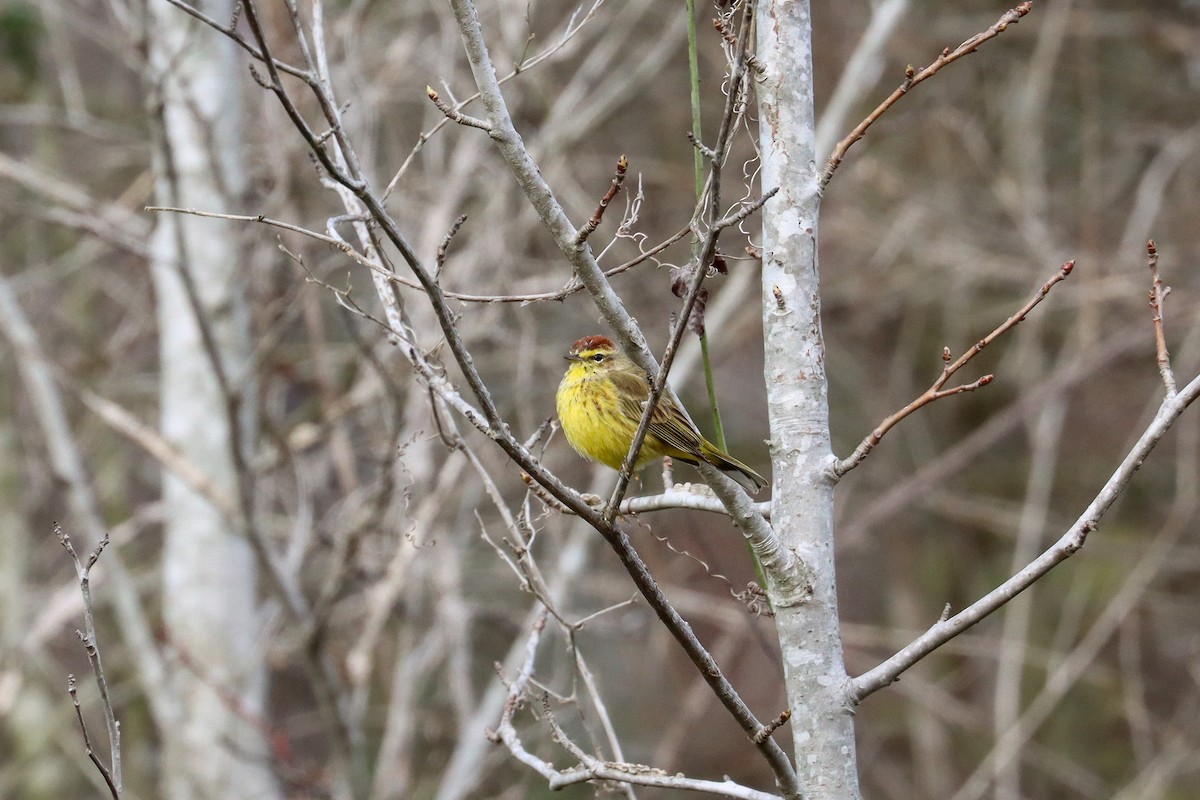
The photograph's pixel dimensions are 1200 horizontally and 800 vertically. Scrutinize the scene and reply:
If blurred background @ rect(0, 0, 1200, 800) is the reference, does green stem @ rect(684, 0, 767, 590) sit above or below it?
below

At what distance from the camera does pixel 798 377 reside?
2.68 metres

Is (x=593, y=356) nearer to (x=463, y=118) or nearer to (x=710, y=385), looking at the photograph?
(x=710, y=385)

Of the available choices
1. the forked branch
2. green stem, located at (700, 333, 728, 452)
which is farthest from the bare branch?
green stem, located at (700, 333, 728, 452)

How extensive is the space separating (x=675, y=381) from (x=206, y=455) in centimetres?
277

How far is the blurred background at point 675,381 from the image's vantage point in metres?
6.75

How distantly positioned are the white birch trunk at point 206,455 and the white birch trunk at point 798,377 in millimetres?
4197

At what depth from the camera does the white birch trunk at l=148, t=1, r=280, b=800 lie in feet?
20.9

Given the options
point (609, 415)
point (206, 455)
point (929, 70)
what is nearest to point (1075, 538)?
point (929, 70)

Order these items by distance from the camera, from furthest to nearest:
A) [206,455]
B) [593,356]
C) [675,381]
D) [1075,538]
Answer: [675,381]
[206,455]
[593,356]
[1075,538]

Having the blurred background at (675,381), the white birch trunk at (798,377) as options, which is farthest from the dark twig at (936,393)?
the blurred background at (675,381)

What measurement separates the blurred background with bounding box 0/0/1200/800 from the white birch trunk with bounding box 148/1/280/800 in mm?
73

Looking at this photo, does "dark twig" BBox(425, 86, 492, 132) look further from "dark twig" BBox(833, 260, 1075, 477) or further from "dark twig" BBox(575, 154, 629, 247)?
"dark twig" BBox(833, 260, 1075, 477)

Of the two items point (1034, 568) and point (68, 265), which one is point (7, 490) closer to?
point (68, 265)

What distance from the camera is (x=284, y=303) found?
5.90m
